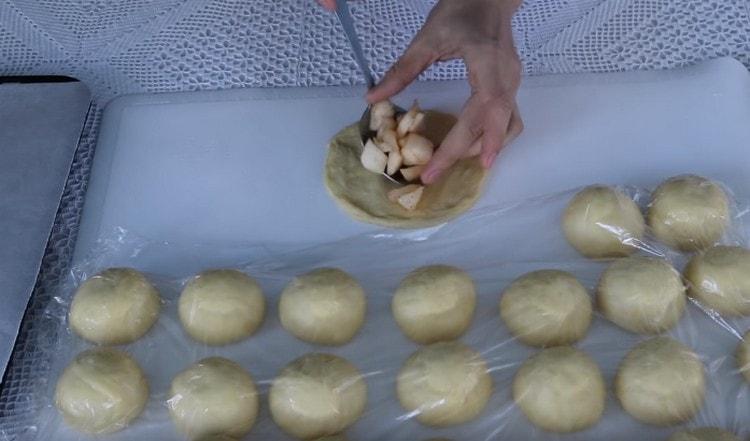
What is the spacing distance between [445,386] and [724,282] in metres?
0.32

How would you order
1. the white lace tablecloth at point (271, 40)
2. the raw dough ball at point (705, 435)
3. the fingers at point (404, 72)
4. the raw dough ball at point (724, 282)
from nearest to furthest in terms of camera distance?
the raw dough ball at point (705, 435) → the raw dough ball at point (724, 282) → the fingers at point (404, 72) → the white lace tablecloth at point (271, 40)

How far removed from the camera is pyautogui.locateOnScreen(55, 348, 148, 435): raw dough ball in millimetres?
843

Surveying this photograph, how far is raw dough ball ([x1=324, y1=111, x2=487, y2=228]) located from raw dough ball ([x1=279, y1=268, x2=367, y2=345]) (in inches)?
4.9

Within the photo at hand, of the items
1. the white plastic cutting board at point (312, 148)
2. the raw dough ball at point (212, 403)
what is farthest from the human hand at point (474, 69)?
Result: the raw dough ball at point (212, 403)

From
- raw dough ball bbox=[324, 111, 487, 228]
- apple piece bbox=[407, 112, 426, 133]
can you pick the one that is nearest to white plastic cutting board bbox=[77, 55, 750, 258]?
raw dough ball bbox=[324, 111, 487, 228]

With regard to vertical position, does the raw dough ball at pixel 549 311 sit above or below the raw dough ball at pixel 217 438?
above

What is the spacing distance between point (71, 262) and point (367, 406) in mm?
435

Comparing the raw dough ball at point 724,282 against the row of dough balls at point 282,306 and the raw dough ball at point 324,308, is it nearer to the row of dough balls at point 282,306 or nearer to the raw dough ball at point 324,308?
the row of dough balls at point 282,306

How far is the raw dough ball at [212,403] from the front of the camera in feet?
2.72

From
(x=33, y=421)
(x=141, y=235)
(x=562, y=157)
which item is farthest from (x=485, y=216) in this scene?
(x=33, y=421)

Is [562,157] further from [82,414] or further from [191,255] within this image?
[82,414]

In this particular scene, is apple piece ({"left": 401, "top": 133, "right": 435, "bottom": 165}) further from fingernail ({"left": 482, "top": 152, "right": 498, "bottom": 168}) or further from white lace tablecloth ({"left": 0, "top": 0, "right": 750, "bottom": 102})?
white lace tablecloth ({"left": 0, "top": 0, "right": 750, "bottom": 102})

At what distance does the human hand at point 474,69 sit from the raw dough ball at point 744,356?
1.10 feet

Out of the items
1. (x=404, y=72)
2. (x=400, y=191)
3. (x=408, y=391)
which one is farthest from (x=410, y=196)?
(x=408, y=391)
